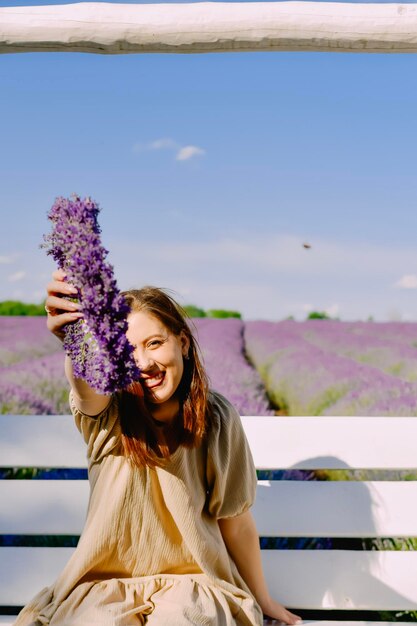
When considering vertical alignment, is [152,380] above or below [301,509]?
above

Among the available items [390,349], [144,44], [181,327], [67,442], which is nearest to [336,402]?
[390,349]

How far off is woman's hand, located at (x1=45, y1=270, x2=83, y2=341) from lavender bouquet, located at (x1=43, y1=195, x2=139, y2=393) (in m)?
0.02

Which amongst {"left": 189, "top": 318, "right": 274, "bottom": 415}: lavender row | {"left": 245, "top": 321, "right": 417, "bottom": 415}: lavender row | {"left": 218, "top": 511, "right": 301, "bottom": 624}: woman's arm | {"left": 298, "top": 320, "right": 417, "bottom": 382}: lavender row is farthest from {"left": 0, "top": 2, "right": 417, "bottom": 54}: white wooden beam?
{"left": 298, "top": 320, "right": 417, "bottom": 382}: lavender row

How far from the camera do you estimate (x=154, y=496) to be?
61.3 inches

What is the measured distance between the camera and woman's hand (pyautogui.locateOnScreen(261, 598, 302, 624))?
176 cm

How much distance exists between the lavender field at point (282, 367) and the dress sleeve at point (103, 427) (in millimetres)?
1356

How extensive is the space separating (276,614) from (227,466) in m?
0.41

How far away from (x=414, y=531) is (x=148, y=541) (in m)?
0.74

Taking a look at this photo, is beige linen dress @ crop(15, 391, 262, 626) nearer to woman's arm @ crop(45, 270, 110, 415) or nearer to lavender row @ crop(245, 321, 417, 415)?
woman's arm @ crop(45, 270, 110, 415)

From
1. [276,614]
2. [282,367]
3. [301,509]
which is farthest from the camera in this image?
[282,367]

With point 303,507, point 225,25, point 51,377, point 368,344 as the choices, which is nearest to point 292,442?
point 303,507

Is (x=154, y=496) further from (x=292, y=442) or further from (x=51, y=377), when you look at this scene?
(x=51, y=377)

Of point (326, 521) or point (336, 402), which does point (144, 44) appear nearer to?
point (326, 521)

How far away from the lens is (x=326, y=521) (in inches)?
76.5
